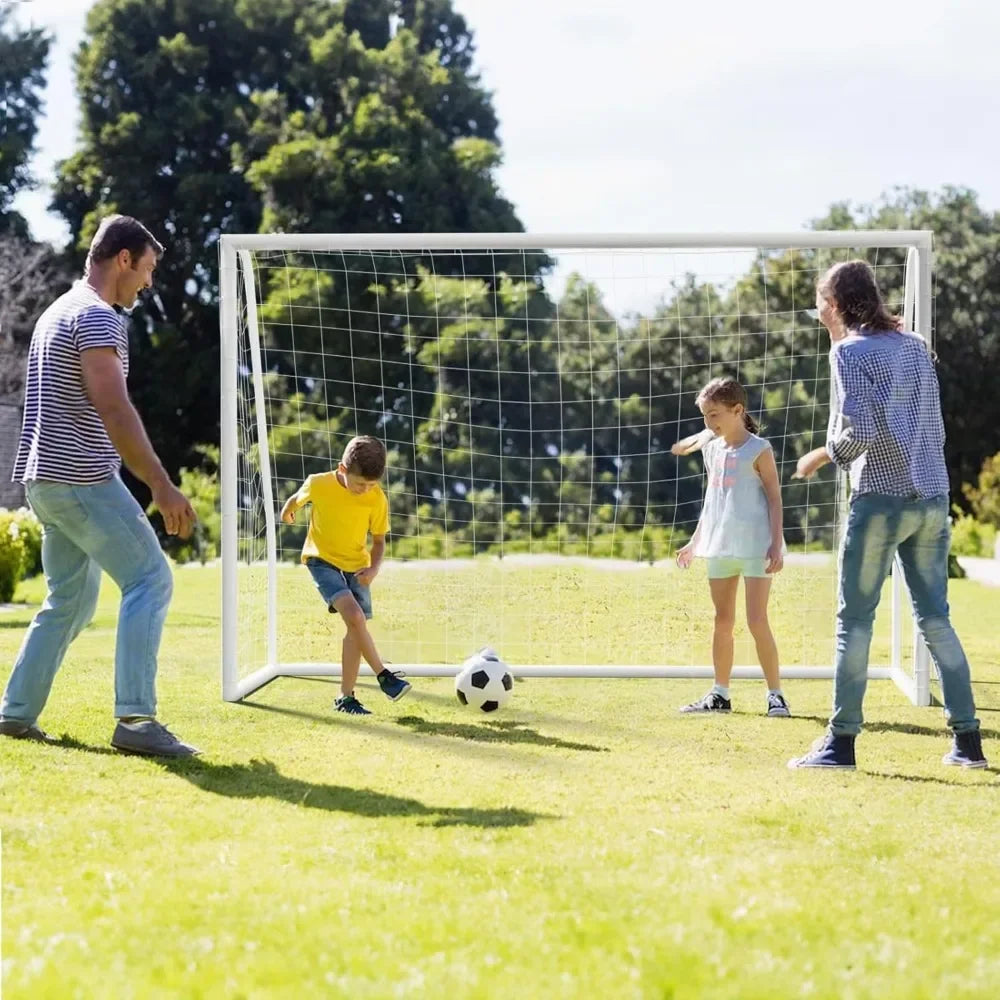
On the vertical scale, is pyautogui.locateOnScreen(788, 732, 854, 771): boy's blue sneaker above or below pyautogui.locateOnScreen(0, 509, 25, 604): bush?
below

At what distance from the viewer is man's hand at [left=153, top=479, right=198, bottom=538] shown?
509 cm

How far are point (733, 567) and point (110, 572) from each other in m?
2.99

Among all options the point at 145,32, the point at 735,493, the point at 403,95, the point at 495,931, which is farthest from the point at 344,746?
the point at 145,32

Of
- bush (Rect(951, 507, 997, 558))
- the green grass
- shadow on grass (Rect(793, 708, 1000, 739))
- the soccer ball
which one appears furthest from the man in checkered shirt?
bush (Rect(951, 507, 997, 558))

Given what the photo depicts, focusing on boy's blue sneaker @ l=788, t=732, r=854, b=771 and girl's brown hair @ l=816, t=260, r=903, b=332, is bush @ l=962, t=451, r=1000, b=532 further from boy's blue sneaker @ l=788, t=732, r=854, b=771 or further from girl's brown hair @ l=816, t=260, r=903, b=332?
girl's brown hair @ l=816, t=260, r=903, b=332

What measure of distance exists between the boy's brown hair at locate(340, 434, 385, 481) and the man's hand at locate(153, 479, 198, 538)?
152 cm

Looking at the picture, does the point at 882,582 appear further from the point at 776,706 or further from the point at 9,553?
the point at 9,553

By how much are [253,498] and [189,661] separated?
3.96ft

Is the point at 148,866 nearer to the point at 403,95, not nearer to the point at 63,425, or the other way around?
A: the point at 63,425

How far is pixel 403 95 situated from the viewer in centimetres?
2611

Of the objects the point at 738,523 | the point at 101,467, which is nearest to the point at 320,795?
the point at 101,467

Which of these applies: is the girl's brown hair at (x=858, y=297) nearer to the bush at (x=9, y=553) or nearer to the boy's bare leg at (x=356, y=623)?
the boy's bare leg at (x=356, y=623)

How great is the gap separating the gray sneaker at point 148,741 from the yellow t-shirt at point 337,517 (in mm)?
1491

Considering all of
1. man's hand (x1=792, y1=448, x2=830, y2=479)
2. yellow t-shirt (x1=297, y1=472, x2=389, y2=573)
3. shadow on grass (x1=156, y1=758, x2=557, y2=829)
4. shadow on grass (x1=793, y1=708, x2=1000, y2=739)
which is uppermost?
man's hand (x1=792, y1=448, x2=830, y2=479)
